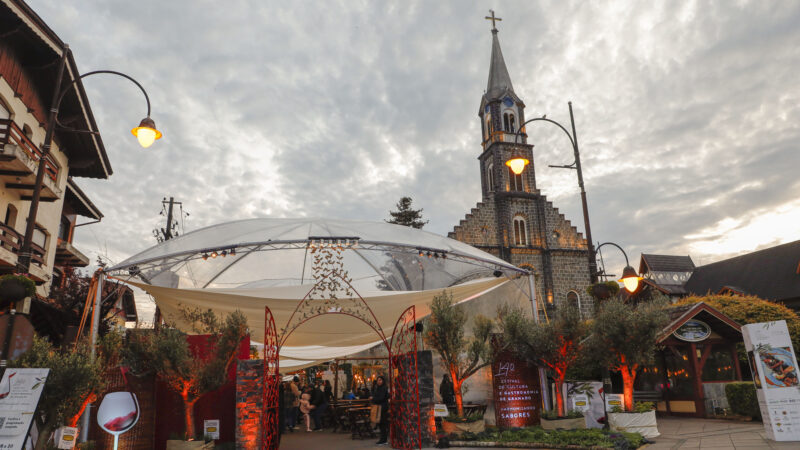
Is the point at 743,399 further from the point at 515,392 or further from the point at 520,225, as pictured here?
the point at 520,225

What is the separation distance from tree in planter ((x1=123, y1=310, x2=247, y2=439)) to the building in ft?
14.2

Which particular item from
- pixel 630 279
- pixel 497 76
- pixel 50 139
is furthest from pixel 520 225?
pixel 50 139

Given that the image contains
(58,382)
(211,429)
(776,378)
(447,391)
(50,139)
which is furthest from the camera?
(447,391)

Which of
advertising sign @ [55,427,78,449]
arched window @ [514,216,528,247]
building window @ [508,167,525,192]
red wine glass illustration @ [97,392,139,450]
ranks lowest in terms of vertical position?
advertising sign @ [55,427,78,449]

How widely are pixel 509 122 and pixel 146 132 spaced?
88.4ft

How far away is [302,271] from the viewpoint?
14305 millimetres

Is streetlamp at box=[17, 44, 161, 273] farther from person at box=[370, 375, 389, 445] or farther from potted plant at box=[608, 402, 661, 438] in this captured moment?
potted plant at box=[608, 402, 661, 438]

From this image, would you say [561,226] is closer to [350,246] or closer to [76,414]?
[350,246]

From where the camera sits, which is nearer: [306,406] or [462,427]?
[462,427]

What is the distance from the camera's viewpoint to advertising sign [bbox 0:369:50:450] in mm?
6094

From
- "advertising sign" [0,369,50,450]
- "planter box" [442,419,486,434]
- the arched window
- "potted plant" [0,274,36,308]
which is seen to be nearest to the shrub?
"planter box" [442,419,486,434]

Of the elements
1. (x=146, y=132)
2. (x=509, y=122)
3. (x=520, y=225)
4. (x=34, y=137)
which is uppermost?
(x=509, y=122)

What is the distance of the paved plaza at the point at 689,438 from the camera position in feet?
28.8

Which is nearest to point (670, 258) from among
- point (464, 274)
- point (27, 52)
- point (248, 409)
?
point (464, 274)
